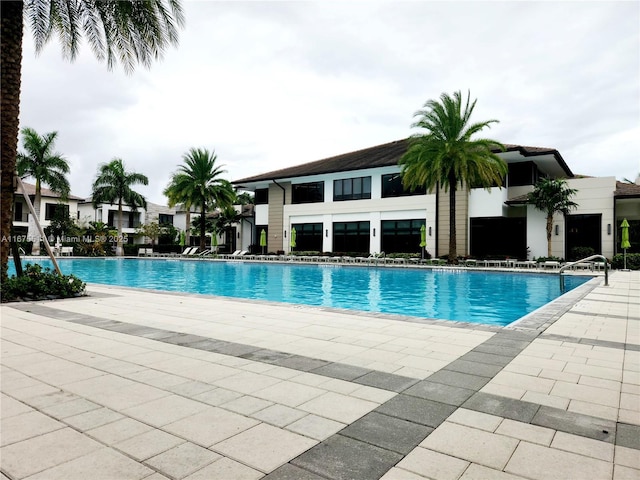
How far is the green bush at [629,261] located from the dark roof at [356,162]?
22.2 feet

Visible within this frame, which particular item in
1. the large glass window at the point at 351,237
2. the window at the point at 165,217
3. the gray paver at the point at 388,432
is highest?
the window at the point at 165,217

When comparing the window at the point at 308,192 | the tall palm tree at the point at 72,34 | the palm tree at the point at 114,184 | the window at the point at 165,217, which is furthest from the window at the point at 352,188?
the window at the point at 165,217

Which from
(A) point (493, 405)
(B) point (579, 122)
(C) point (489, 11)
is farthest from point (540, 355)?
(B) point (579, 122)

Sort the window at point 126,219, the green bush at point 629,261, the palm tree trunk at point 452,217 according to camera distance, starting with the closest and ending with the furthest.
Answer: the green bush at point 629,261
the palm tree trunk at point 452,217
the window at point 126,219

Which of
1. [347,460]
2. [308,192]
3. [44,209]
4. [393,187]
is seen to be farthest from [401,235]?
[44,209]

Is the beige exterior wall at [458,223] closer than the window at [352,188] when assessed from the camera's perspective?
Yes

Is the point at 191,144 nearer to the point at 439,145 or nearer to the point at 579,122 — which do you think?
the point at 439,145

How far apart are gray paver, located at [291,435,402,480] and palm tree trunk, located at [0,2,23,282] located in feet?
33.3

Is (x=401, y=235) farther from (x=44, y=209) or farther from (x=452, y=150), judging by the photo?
(x=44, y=209)

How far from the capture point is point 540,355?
205 inches

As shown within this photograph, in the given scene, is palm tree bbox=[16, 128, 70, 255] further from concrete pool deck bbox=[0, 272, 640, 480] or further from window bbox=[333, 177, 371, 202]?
concrete pool deck bbox=[0, 272, 640, 480]

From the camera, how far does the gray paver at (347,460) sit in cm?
248

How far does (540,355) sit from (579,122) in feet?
94.5

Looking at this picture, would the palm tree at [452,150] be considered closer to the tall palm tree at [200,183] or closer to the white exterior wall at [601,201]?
the white exterior wall at [601,201]
